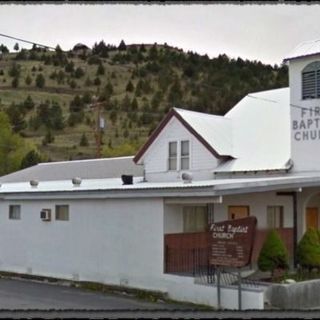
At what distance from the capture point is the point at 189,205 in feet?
51.1

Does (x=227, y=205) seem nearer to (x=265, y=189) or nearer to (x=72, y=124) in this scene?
(x=265, y=189)

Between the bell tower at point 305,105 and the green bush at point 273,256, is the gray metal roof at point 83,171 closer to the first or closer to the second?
the bell tower at point 305,105

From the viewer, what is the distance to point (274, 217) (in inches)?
757

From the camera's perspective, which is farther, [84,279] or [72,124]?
[72,124]

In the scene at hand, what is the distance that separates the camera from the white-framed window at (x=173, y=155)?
24.3 m

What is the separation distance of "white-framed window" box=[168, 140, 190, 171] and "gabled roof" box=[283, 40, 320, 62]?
545 centimetres

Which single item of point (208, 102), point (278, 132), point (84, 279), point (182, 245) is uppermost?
point (208, 102)

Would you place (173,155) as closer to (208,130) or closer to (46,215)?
(208,130)

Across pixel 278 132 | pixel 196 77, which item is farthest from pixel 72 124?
pixel 278 132

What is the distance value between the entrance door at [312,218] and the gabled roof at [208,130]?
161 inches

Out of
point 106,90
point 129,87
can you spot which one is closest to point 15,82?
point 106,90

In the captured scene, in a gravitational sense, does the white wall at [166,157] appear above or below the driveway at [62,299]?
above

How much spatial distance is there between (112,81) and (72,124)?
1017 cm

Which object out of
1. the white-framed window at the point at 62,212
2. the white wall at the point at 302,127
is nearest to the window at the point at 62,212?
the white-framed window at the point at 62,212
